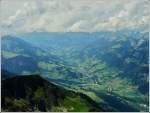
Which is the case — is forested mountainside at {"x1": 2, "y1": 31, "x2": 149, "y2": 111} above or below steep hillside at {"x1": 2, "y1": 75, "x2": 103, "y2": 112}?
above

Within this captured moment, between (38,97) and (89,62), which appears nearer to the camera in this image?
(38,97)

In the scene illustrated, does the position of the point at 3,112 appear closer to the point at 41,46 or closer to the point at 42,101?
the point at 42,101

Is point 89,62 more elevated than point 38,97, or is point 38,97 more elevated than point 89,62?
point 89,62

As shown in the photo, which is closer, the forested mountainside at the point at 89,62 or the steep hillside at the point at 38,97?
the steep hillside at the point at 38,97

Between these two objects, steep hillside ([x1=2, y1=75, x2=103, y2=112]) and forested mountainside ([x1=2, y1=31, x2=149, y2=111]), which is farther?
forested mountainside ([x1=2, y1=31, x2=149, y2=111])

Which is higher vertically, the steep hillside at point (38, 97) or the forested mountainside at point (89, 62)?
the forested mountainside at point (89, 62)

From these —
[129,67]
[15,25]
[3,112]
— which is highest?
[15,25]

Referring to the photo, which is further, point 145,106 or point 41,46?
point 41,46

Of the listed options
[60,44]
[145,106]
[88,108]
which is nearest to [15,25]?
[60,44]
